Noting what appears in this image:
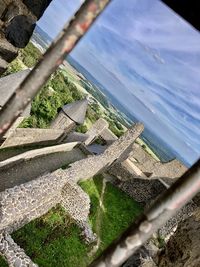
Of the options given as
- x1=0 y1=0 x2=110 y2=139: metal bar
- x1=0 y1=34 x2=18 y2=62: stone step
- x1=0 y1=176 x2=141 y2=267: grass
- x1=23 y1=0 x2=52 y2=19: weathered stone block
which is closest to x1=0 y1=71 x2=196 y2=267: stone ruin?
x1=0 y1=176 x2=141 y2=267: grass

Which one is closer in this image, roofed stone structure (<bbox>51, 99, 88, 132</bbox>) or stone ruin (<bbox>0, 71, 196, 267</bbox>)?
stone ruin (<bbox>0, 71, 196, 267</bbox>)

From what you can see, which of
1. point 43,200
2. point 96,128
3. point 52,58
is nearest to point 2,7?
point 52,58

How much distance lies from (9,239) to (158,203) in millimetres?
10015

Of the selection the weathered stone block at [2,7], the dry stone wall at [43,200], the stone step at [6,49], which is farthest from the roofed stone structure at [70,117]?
the weathered stone block at [2,7]

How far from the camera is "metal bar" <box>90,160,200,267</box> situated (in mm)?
1575

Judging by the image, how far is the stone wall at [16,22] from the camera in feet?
12.2

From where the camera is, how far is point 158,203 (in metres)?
1.60

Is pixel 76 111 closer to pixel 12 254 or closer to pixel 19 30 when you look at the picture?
pixel 12 254

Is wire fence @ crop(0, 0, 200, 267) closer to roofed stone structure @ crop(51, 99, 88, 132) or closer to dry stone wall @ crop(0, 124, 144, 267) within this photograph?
dry stone wall @ crop(0, 124, 144, 267)

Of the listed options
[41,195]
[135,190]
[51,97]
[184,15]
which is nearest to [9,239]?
[41,195]

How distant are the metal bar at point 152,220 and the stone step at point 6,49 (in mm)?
2879

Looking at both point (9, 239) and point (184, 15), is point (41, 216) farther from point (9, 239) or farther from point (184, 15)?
point (184, 15)

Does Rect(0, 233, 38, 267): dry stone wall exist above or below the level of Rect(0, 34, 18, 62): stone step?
below

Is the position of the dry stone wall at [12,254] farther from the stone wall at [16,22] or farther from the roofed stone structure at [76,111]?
the roofed stone structure at [76,111]
